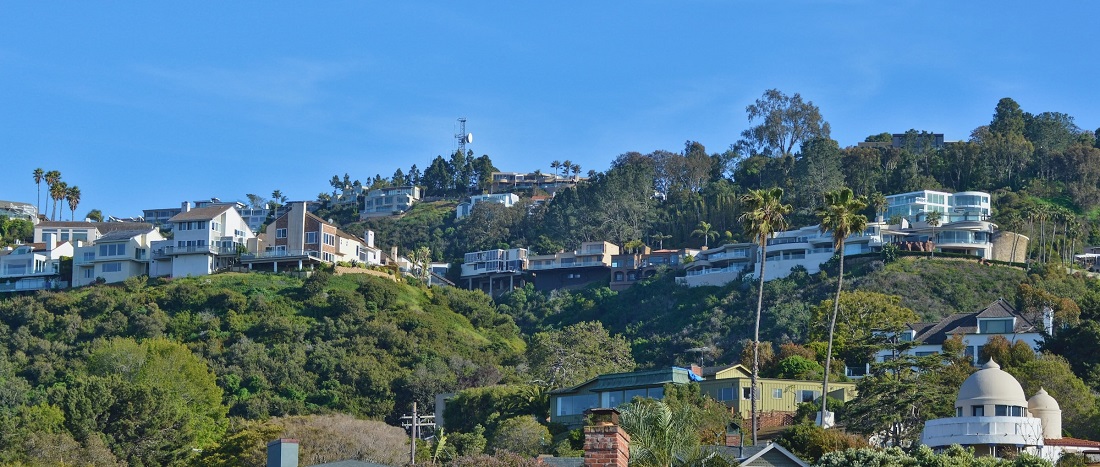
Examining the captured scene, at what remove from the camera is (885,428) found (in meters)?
67.8

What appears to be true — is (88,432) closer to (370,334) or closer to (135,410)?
(135,410)

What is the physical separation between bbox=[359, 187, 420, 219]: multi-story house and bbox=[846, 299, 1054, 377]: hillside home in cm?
9985

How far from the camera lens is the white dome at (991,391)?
59844 millimetres

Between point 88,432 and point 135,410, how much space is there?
8.28ft

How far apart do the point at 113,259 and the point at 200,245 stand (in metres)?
7.48

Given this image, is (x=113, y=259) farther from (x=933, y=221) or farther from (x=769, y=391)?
(x=769, y=391)

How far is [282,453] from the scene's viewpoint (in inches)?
1457

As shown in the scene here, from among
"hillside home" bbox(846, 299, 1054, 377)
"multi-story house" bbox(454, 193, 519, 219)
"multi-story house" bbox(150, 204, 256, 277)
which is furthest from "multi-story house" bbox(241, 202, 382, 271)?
"hillside home" bbox(846, 299, 1054, 377)

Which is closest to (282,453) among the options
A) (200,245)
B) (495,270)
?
(200,245)

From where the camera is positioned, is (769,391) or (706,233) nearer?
(769,391)

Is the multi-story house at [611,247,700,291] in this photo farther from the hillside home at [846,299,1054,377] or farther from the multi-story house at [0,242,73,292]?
the hillside home at [846,299,1054,377]

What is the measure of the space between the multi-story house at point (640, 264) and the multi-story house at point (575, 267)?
2.16m

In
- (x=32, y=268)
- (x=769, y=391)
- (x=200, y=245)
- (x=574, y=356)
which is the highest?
(x=200, y=245)

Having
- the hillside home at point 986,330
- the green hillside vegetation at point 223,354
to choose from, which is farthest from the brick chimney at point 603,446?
the hillside home at point 986,330
